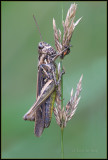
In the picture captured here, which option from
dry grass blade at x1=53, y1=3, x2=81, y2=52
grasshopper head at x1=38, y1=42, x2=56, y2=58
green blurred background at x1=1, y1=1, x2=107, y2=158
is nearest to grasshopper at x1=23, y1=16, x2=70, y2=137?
grasshopper head at x1=38, y1=42, x2=56, y2=58

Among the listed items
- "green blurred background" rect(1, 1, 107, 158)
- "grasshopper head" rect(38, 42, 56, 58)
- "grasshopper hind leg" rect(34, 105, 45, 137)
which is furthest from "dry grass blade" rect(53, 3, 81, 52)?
"green blurred background" rect(1, 1, 107, 158)

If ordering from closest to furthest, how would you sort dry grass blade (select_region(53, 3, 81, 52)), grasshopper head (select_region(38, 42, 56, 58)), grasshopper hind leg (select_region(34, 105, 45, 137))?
dry grass blade (select_region(53, 3, 81, 52)) → grasshopper hind leg (select_region(34, 105, 45, 137)) → grasshopper head (select_region(38, 42, 56, 58))

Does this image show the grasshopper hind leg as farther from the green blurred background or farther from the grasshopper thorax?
the grasshopper thorax

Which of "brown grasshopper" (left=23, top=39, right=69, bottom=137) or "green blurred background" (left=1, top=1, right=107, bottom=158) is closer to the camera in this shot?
"brown grasshopper" (left=23, top=39, right=69, bottom=137)

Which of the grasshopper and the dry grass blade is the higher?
the dry grass blade

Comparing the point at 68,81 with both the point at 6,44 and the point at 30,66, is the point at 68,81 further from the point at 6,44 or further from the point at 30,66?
the point at 6,44

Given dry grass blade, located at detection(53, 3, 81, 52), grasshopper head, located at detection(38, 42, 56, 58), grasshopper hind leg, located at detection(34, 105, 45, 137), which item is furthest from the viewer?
grasshopper head, located at detection(38, 42, 56, 58)

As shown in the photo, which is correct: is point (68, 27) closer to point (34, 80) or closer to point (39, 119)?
point (39, 119)

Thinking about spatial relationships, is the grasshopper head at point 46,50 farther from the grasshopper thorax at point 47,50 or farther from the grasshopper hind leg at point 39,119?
the grasshopper hind leg at point 39,119
